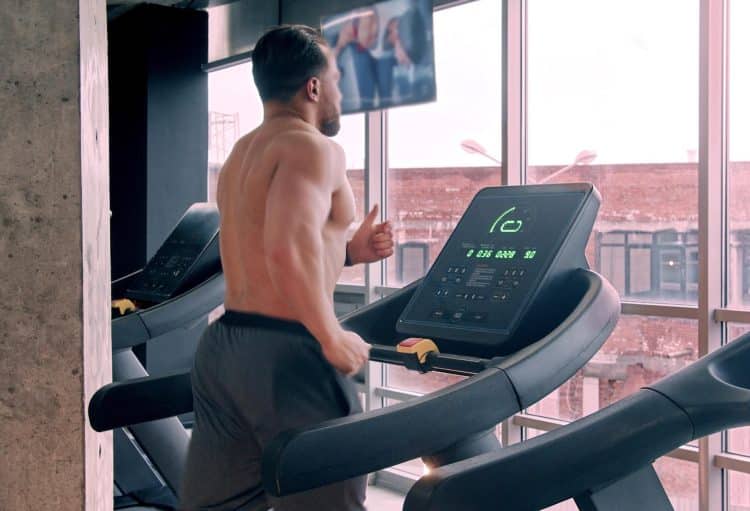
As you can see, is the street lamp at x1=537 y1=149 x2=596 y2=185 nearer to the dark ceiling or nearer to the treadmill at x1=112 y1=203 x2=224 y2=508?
the treadmill at x1=112 y1=203 x2=224 y2=508

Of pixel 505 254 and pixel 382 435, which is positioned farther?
pixel 505 254

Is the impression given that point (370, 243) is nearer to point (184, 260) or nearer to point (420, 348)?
point (420, 348)

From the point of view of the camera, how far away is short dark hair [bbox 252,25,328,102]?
2146 millimetres

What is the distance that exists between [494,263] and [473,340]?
212 mm

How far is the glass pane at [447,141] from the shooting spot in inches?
182

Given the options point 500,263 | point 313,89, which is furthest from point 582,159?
point 313,89

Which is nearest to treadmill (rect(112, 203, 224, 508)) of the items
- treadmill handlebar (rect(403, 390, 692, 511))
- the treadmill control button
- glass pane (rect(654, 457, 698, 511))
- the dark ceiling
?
the treadmill control button

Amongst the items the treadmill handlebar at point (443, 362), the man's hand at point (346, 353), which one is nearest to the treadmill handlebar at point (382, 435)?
the treadmill handlebar at point (443, 362)

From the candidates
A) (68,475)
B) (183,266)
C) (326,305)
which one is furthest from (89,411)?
(183,266)

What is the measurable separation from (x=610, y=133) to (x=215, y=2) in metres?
3.06

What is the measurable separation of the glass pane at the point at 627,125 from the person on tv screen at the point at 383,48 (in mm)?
566

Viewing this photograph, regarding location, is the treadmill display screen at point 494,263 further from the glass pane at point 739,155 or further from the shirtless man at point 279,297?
the glass pane at point 739,155

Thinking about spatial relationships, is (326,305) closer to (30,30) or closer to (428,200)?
(30,30)

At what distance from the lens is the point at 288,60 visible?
7.05ft
